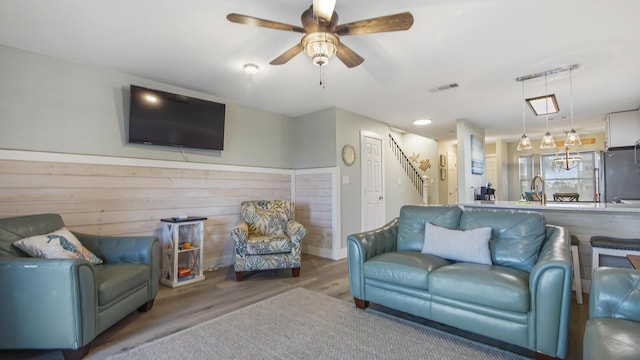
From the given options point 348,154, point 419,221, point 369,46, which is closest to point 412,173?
point 348,154

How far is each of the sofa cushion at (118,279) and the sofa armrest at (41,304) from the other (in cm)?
19

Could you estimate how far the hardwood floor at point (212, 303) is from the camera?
1998 millimetres

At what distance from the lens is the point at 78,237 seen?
2566 mm

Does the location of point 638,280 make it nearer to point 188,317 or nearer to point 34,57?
point 188,317

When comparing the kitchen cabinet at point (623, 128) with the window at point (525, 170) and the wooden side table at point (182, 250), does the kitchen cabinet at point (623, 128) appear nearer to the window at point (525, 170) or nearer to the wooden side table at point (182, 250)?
the window at point (525, 170)

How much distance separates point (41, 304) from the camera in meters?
1.78

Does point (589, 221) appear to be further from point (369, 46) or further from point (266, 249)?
point (266, 249)

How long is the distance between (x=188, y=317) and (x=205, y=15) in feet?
7.89

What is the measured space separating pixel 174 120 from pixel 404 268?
305 centimetres

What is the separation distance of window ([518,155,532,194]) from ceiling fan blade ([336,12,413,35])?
314 inches

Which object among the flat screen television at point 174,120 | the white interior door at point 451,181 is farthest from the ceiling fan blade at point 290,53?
the white interior door at point 451,181

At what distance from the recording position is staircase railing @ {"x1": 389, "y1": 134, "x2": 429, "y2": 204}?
6084mm

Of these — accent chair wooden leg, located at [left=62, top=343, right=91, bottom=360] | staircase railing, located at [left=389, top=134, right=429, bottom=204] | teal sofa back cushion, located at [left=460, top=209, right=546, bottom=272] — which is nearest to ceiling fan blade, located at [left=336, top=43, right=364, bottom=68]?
teal sofa back cushion, located at [left=460, top=209, right=546, bottom=272]

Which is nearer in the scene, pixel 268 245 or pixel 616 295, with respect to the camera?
pixel 616 295
